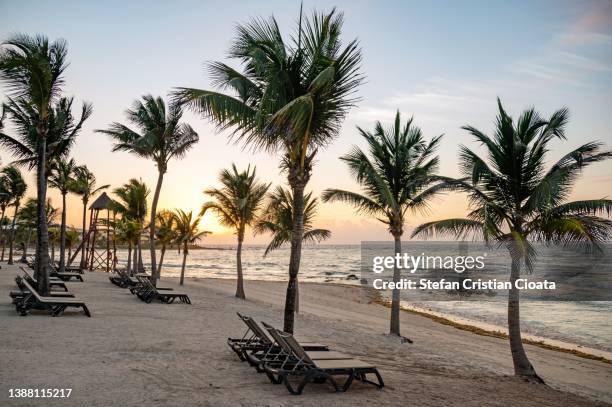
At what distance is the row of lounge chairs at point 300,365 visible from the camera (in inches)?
255

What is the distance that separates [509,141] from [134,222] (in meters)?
25.8

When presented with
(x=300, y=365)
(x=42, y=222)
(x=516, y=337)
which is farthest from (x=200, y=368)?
(x=42, y=222)

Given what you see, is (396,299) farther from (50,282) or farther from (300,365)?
(50,282)

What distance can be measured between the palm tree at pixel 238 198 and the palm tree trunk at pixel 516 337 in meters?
14.0

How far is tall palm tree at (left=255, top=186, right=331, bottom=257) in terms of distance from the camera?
62.1ft

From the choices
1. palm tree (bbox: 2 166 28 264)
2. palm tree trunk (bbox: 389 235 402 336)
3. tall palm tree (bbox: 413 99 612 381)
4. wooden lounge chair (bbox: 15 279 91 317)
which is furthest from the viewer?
palm tree (bbox: 2 166 28 264)

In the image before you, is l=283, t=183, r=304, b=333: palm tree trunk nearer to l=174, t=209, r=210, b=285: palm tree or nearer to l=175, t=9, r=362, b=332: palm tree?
l=175, t=9, r=362, b=332: palm tree

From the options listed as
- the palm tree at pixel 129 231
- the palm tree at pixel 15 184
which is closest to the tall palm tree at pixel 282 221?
the palm tree at pixel 129 231

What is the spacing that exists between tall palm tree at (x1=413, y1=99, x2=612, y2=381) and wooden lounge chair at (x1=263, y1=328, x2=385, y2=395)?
4.74 meters

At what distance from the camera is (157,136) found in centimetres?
2214

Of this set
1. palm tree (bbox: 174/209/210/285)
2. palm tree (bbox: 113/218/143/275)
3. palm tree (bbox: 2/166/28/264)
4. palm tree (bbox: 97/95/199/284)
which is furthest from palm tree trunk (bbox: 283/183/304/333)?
palm tree (bbox: 2/166/28/264)

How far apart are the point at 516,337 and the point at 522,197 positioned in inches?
135

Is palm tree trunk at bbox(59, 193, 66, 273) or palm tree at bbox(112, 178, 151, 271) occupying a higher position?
palm tree at bbox(112, 178, 151, 271)

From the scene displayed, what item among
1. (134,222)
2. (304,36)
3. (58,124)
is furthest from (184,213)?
(304,36)
